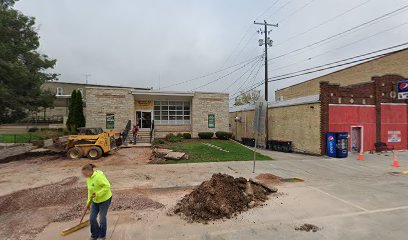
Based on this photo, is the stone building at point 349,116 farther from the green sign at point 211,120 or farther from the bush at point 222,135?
the green sign at point 211,120

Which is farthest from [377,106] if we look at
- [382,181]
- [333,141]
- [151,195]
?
[151,195]

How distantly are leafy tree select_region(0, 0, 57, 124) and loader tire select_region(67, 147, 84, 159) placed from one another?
13112 mm

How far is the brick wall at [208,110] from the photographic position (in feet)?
86.8

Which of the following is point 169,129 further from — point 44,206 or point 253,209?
point 253,209

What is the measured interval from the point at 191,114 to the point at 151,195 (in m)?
19.3

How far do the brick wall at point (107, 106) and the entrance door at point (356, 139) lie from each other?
1855cm

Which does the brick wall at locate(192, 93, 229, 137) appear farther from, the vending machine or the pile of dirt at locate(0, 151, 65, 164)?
the pile of dirt at locate(0, 151, 65, 164)

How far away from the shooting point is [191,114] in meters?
27.6

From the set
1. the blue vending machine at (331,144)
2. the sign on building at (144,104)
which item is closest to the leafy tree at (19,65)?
the sign on building at (144,104)

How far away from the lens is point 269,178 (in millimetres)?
10930

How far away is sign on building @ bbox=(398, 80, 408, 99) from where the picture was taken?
65.8 ft

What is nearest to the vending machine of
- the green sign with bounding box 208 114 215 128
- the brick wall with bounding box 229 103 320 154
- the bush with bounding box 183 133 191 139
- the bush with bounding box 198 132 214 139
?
the brick wall with bounding box 229 103 320 154

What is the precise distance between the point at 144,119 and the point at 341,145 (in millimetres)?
17595

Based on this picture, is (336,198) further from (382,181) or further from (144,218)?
(144,218)
